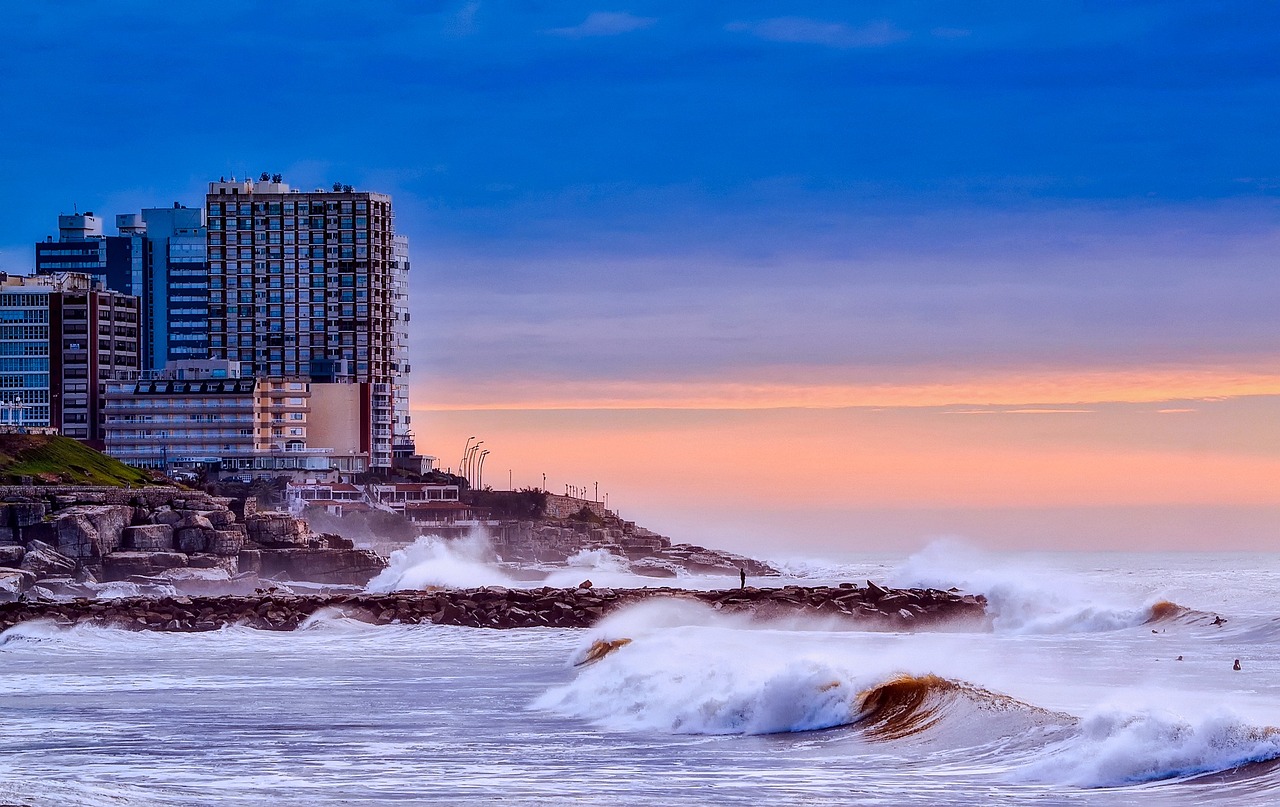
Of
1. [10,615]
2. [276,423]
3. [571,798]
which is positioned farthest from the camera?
[276,423]

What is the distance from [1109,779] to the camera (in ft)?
57.9

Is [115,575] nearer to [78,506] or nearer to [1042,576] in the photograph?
[78,506]

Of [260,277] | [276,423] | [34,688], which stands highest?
[260,277]

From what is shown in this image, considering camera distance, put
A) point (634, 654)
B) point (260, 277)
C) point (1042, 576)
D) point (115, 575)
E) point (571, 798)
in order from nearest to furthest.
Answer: point (571, 798) < point (634, 654) < point (1042, 576) < point (115, 575) < point (260, 277)

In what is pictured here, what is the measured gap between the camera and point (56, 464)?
108312mm

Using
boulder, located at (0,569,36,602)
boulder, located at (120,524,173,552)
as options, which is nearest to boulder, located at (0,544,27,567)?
boulder, located at (0,569,36,602)

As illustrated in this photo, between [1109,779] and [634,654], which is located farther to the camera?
[634,654]

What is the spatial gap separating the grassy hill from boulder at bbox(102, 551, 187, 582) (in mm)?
17951

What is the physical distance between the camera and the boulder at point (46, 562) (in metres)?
80.3

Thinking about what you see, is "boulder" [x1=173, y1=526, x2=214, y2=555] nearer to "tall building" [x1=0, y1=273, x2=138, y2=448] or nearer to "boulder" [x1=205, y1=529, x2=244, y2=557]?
"boulder" [x1=205, y1=529, x2=244, y2=557]

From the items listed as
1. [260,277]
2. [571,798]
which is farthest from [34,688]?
[260,277]

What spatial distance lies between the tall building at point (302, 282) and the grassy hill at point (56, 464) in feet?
191

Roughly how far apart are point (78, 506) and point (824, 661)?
72.1 m

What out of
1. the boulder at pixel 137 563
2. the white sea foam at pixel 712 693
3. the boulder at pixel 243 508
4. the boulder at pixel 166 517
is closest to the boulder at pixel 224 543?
the boulder at pixel 166 517
